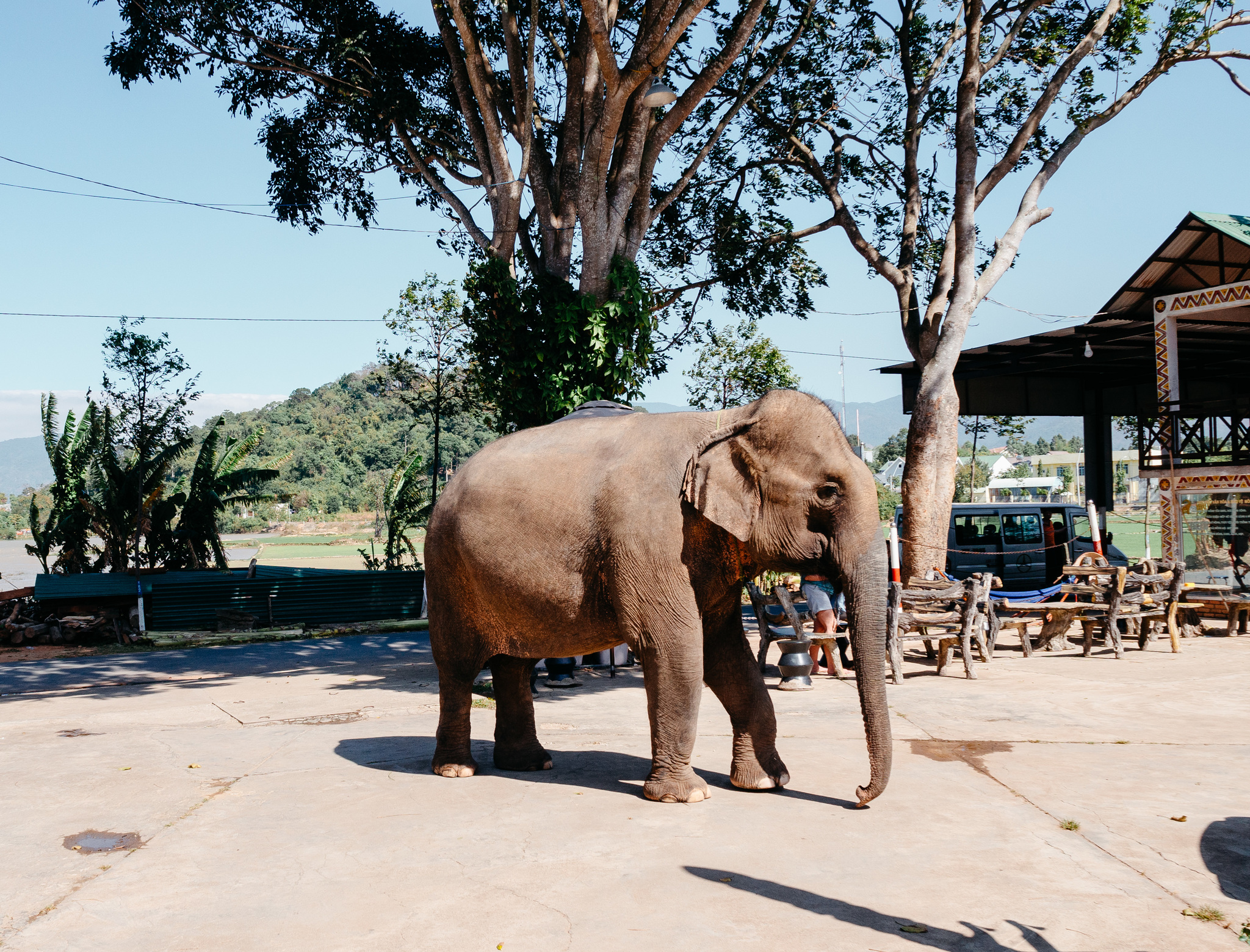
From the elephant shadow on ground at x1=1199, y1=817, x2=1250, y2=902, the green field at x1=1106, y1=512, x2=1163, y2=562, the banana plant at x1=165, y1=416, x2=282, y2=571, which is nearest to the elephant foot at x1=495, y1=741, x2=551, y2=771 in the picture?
the elephant shadow on ground at x1=1199, y1=817, x2=1250, y2=902

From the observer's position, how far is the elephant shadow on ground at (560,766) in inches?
240

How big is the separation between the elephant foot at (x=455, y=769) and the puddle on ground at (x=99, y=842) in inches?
72.1

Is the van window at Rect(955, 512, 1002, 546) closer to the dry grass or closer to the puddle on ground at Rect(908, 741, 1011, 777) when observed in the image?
the puddle on ground at Rect(908, 741, 1011, 777)

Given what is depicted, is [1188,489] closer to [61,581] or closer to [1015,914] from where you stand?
[1015,914]

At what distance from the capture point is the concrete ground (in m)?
4.02

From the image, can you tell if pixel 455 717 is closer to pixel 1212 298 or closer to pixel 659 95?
pixel 659 95

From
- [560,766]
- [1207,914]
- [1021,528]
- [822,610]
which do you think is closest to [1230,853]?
[1207,914]

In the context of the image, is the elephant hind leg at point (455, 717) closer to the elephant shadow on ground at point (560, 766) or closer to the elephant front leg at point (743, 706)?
the elephant shadow on ground at point (560, 766)

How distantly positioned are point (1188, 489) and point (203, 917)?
17098mm

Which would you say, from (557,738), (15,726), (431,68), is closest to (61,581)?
(15,726)

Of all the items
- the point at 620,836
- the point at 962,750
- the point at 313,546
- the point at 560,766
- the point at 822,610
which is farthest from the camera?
the point at 313,546

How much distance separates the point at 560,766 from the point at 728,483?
2.56 metres

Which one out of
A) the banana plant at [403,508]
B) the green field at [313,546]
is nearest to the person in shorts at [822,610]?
the banana plant at [403,508]

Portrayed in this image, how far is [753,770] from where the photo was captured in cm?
599
